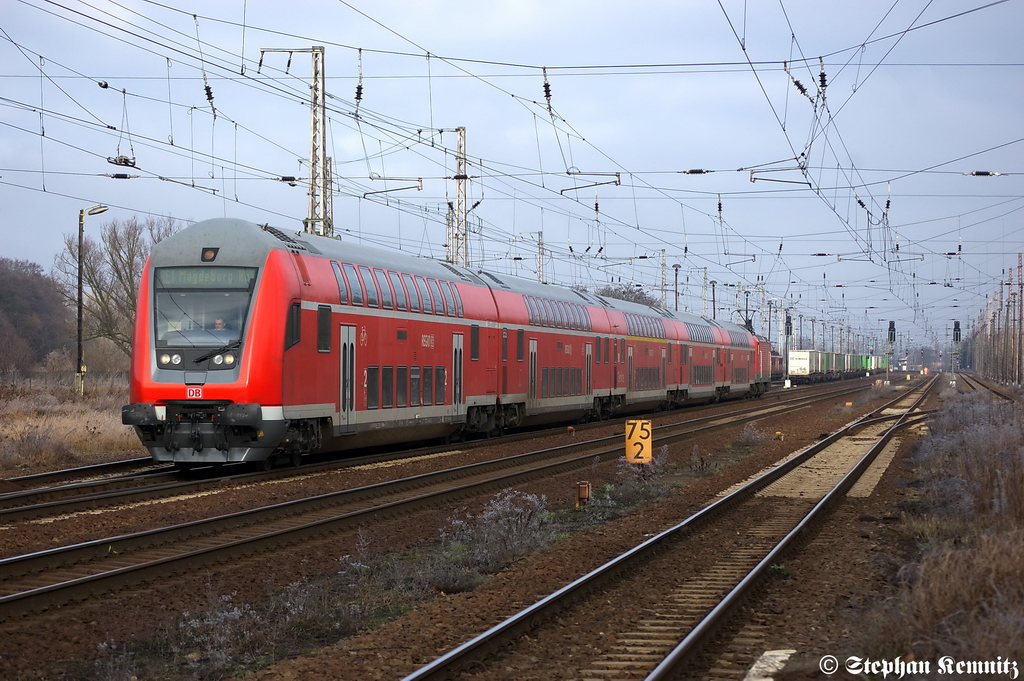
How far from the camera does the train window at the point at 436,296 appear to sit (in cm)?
2320

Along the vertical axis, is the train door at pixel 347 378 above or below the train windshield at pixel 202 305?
below

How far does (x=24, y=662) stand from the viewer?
7.45 metres

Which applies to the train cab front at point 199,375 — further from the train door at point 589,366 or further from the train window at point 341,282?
the train door at point 589,366

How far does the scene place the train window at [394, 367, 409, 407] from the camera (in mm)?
21375

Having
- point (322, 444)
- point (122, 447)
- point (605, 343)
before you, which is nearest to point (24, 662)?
point (322, 444)

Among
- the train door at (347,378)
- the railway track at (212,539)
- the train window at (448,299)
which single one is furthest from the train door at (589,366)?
the train door at (347,378)

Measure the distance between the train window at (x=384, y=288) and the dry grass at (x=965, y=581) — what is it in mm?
10949

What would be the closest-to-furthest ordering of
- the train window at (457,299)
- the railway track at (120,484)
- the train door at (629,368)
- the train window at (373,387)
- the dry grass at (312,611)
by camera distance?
the dry grass at (312,611), the railway track at (120,484), the train window at (373,387), the train window at (457,299), the train door at (629,368)

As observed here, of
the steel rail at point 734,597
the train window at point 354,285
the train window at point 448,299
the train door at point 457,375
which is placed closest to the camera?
the steel rail at point 734,597

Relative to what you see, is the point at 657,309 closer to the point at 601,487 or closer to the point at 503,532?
the point at 601,487

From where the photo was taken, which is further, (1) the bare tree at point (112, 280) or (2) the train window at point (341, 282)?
(1) the bare tree at point (112, 280)

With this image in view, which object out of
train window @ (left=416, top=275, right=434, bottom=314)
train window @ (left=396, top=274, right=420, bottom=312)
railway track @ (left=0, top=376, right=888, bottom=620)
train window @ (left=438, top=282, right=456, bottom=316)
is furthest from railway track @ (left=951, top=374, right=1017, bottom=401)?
railway track @ (left=0, top=376, right=888, bottom=620)

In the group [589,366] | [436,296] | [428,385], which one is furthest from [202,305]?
[589,366]

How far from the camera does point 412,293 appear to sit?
22.2 m
